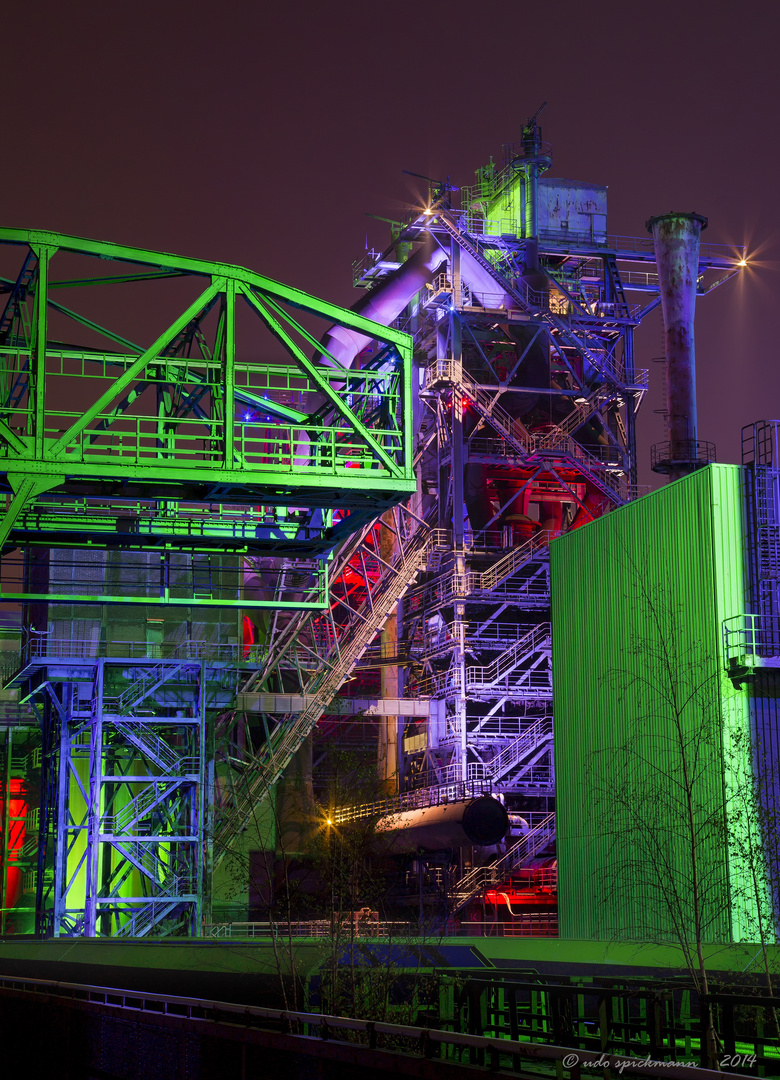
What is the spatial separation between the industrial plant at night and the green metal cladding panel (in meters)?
0.10

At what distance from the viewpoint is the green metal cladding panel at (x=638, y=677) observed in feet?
96.7

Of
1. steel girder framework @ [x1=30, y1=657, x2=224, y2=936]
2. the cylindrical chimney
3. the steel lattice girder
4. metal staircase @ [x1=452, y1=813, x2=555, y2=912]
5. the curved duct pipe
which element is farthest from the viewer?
the curved duct pipe

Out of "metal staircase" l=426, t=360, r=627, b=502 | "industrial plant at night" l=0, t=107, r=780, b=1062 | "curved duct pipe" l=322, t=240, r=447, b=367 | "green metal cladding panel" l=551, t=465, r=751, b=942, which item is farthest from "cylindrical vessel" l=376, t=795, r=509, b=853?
"curved duct pipe" l=322, t=240, r=447, b=367

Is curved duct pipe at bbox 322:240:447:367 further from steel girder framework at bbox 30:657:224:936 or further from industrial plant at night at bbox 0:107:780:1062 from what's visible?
steel girder framework at bbox 30:657:224:936

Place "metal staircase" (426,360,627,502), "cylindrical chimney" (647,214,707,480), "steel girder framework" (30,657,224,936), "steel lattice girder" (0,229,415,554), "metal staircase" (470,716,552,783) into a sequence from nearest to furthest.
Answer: "steel lattice girder" (0,229,415,554) < "steel girder framework" (30,657,224,936) < "metal staircase" (470,716,552,783) < "metal staircase" (426,360,627,502) < "cylindrical chimney" (647,214,707,480)

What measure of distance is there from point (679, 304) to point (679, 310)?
244mm

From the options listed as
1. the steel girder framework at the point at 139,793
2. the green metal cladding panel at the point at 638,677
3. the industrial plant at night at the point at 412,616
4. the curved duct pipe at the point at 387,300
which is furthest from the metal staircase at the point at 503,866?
the curved duct pipe at the point at 387,300

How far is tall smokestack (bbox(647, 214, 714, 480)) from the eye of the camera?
187ft

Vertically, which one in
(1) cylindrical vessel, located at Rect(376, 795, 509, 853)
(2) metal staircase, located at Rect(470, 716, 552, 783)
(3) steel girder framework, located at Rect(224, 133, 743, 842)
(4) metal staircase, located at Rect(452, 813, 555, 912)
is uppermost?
(3) steel girder framework, located at Rect(224, 133, 743, 842)

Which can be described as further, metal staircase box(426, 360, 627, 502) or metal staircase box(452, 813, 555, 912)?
metal staircase box(426, 360, 627, 502)

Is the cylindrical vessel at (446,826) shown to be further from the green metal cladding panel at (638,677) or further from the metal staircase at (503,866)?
the green metal cladding panel at (638,677)

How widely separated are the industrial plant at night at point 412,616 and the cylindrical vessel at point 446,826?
0.17m

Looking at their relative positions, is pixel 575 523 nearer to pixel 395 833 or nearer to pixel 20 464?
pixel 395 833

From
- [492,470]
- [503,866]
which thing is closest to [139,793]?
[503,866]
